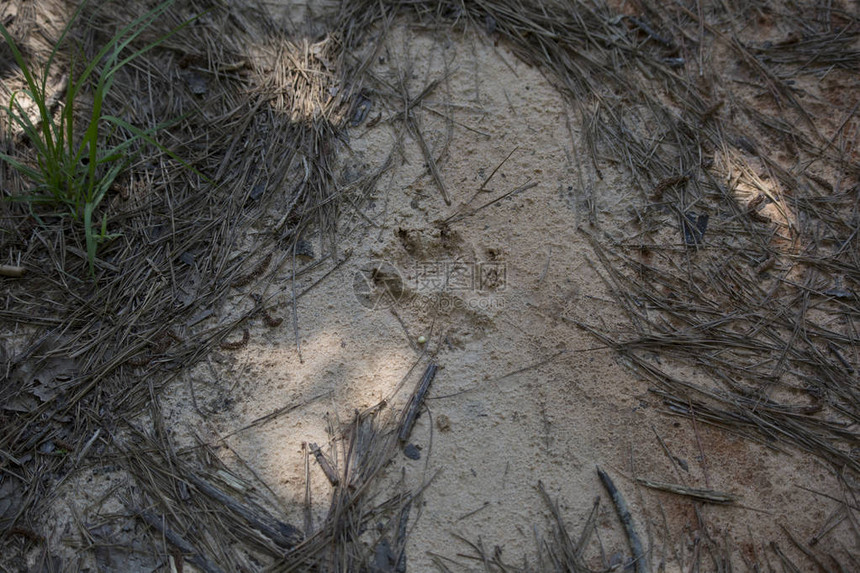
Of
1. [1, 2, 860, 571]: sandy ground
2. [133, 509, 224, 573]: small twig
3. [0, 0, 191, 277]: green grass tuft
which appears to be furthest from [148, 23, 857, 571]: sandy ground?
[0, 0, 191, 277]: green grass tuft

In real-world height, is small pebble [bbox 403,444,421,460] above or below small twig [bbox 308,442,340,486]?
above

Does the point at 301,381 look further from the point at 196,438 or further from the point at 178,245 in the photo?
the point at 178,245

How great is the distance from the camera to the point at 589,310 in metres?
1.87

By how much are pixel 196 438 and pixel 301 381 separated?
31 cm

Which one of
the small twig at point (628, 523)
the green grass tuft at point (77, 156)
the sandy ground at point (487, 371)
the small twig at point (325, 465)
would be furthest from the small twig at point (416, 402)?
the green grass tuft at point (77, 156)

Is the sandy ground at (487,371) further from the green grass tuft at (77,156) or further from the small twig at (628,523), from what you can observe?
the green grass tuft at (77,156)

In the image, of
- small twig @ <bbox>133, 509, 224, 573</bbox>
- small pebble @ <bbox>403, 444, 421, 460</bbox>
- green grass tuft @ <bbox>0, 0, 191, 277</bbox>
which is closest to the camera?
small twig @ <bbox>133, 509, 224, 573</bbox>

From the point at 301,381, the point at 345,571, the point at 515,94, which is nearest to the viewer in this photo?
the point at 345,571

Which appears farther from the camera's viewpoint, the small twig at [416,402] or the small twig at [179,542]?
the small twig at [416,402]

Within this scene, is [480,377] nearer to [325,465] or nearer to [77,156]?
[325,465]

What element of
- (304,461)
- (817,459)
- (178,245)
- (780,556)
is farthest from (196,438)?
(817,459)

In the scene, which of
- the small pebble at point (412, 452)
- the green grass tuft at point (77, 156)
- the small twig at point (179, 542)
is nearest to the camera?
the small twig at point (179, 542)

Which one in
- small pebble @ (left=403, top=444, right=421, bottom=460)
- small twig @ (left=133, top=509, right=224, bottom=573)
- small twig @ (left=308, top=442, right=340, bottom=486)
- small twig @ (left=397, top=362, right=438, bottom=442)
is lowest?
small twig @ (left=133, top=509, right=224, bottom=573)

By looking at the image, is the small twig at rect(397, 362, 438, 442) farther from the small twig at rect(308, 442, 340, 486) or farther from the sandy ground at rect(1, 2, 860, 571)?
the small twig at rect(308, 442, 340, 486)
